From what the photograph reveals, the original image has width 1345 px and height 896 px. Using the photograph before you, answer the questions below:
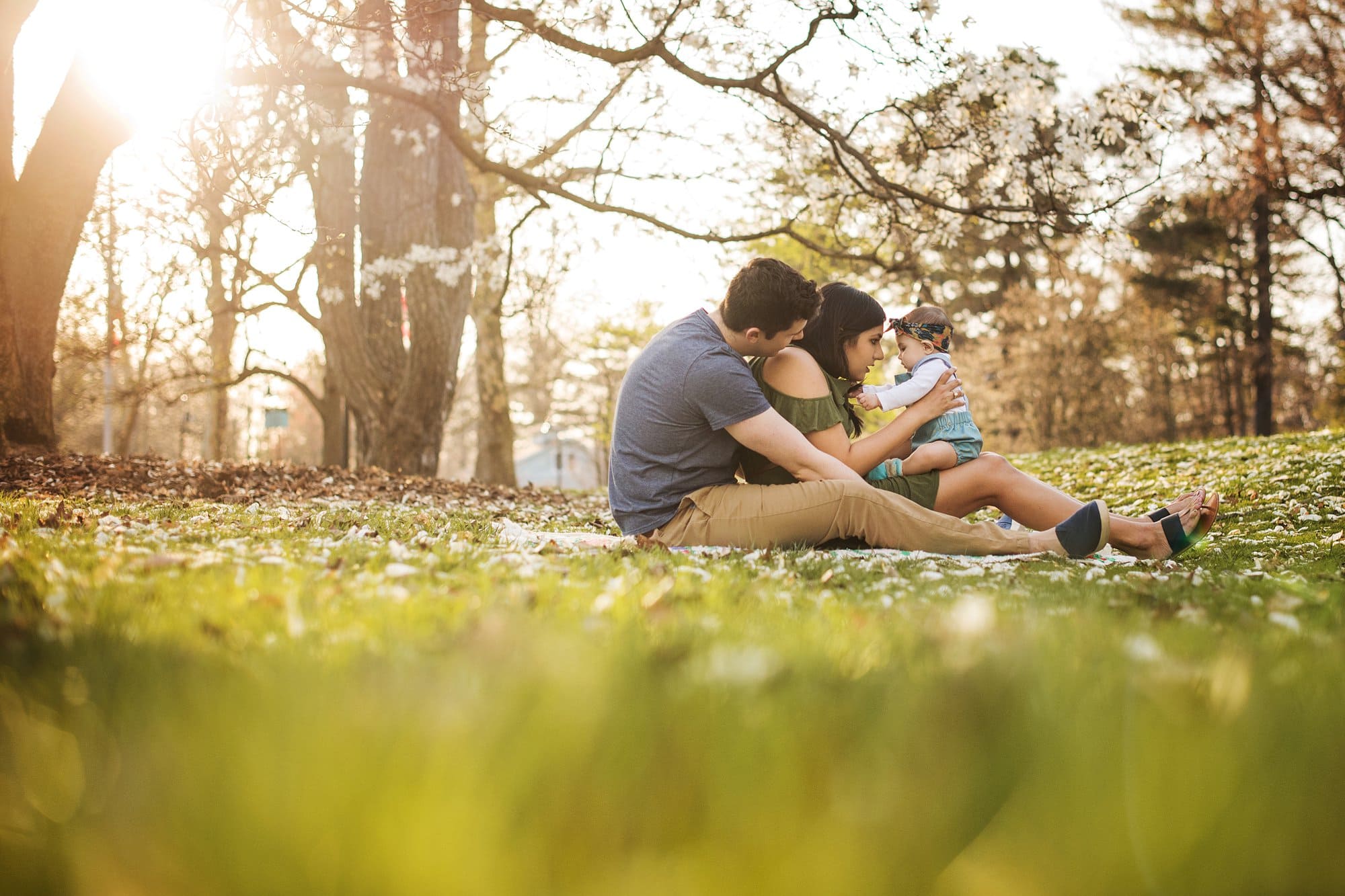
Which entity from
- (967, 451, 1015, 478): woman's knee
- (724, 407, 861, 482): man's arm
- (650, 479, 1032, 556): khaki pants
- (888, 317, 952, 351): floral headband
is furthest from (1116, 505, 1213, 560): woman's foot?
(888, 317, 952, 351): floral headband

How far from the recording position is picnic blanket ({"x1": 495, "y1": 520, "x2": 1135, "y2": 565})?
167 inches

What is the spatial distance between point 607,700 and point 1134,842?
0.72 metres

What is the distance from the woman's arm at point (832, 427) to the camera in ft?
15.9

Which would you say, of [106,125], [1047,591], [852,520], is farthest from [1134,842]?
[106,125]

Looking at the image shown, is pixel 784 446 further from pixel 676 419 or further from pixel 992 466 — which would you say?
pixel 992 466

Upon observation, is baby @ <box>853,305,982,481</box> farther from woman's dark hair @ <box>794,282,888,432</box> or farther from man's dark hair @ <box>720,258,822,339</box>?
man's dark hair @ <box>720,258,822,339</box>

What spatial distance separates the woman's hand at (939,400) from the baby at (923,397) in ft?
0.23

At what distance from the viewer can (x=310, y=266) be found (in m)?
17.0

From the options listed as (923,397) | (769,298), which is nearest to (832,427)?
(923,397)

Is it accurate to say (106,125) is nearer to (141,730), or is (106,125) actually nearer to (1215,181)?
(141,730)

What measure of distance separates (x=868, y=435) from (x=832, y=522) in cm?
72

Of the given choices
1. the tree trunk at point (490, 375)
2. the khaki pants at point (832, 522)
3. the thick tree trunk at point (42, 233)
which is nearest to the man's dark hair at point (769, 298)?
the khaki pants at point (832, 522)

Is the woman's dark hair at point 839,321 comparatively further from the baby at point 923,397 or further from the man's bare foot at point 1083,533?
the man's bare foot at point 1083,533

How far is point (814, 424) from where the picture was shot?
4.84 metres
